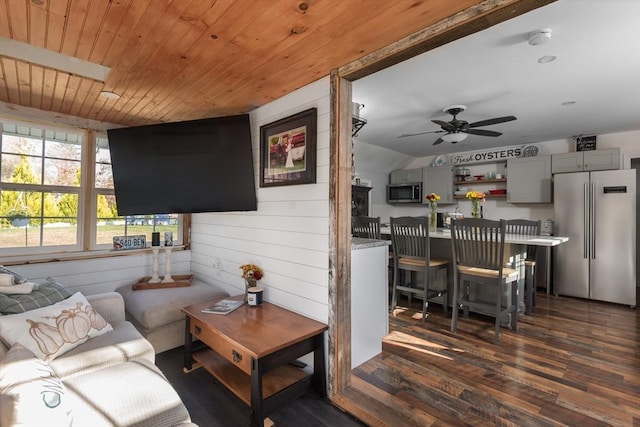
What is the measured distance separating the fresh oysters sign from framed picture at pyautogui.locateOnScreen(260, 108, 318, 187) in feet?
15.6

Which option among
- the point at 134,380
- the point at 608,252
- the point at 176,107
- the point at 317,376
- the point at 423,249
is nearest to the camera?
the point at 134,380

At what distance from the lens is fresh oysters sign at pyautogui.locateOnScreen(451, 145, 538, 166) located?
17.4 feet

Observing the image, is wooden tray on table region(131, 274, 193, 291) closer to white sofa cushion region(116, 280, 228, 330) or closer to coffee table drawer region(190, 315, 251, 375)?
white sofa cushion region(116, 280, 228, 330)

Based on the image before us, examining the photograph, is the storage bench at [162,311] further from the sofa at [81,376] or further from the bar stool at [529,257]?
the bar stool at [529,257]

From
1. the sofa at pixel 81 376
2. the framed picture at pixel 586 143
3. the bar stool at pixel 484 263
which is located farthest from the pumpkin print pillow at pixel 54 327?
the framed picture at pixel 586 143

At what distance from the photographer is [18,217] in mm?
2814

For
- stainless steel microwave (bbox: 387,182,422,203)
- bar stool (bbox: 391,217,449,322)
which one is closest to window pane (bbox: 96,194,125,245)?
bar stool (bbox: 391,217,449,322)

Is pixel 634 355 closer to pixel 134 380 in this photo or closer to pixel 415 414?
pixel 415 414

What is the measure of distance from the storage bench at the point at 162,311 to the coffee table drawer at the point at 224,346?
417 millimetres

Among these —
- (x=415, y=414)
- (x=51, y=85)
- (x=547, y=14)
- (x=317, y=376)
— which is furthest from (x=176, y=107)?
(x=415, y=414)

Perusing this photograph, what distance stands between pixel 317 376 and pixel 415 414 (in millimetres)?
647

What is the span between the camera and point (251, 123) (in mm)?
2836

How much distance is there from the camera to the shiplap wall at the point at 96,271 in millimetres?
2801

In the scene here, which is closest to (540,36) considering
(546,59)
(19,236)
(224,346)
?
(546,59)
